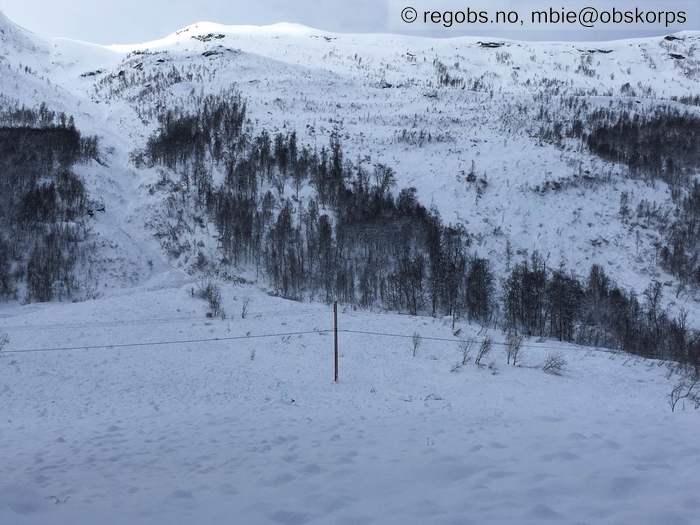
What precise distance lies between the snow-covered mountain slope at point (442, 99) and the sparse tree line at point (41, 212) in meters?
4.68

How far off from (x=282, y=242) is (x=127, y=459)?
29840 mm

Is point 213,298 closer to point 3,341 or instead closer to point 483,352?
point 3,341

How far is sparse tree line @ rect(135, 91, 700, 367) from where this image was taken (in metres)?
30.4

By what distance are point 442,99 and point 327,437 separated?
6647 cm

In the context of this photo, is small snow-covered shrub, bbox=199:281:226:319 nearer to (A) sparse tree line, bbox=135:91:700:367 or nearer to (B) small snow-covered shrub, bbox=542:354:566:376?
(A) sparse tree line, bbox=135:91:700:367

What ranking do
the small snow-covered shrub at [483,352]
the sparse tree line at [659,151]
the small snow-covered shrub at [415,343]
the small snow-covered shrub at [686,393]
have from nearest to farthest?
the small snow-covered shrub at [686,393]
the small snow-covered shrub at [483,352]
the small snow-covered shrub at [415,343]
the sparse tree line at [659,151]

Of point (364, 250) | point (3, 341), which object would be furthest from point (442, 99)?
point (3, 341)

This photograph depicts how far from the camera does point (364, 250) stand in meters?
37.8

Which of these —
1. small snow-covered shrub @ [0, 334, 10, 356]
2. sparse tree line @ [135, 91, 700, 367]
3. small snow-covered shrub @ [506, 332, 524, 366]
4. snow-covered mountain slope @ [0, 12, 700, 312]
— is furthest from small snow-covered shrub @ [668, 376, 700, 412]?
snow-covered mountain slope @ [0, 12, 700, 312]

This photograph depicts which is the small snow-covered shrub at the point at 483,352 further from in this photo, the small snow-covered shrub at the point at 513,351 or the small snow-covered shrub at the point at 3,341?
the small snow-covered shrub at the point at 3,341

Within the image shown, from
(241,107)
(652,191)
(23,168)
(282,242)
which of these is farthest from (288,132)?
(652,191)

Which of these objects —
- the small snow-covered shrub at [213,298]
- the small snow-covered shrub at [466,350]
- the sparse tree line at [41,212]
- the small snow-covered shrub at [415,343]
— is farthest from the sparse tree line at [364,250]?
the small snow-covered shrub at [415,343]

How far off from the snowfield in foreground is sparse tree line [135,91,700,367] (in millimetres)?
14196

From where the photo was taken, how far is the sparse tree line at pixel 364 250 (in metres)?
30.4
